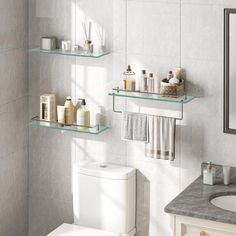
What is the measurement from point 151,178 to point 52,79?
0.97m

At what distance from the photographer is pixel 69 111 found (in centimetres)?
428

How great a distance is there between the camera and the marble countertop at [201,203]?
3432 millimetres

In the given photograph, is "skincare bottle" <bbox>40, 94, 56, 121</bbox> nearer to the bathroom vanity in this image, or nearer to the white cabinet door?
the bathroom vanity

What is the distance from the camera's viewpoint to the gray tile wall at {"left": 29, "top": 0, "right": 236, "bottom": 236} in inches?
155

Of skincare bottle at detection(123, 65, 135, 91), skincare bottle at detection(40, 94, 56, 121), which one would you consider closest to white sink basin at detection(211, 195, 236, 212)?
skincare bottle at detection(123, 65, 135, 91)

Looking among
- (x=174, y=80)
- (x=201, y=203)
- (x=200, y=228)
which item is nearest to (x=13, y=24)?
(x=174, y=80)

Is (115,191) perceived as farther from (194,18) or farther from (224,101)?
(194,18)

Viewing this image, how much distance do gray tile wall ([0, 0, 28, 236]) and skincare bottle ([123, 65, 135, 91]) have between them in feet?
2.57

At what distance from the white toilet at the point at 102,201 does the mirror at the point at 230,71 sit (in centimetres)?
76

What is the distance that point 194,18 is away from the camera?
3.91m

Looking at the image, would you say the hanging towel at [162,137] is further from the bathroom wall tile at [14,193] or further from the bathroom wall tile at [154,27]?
the bathroom wall tile at [14,193]

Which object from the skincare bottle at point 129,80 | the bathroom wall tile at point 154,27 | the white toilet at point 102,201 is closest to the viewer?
the bathroom wall tile at point 154,27

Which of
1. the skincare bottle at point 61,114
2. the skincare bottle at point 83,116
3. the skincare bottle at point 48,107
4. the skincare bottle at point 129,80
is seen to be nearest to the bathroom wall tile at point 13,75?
the skincare bottle at point 48,107

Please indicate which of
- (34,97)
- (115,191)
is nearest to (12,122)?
(34,97)
